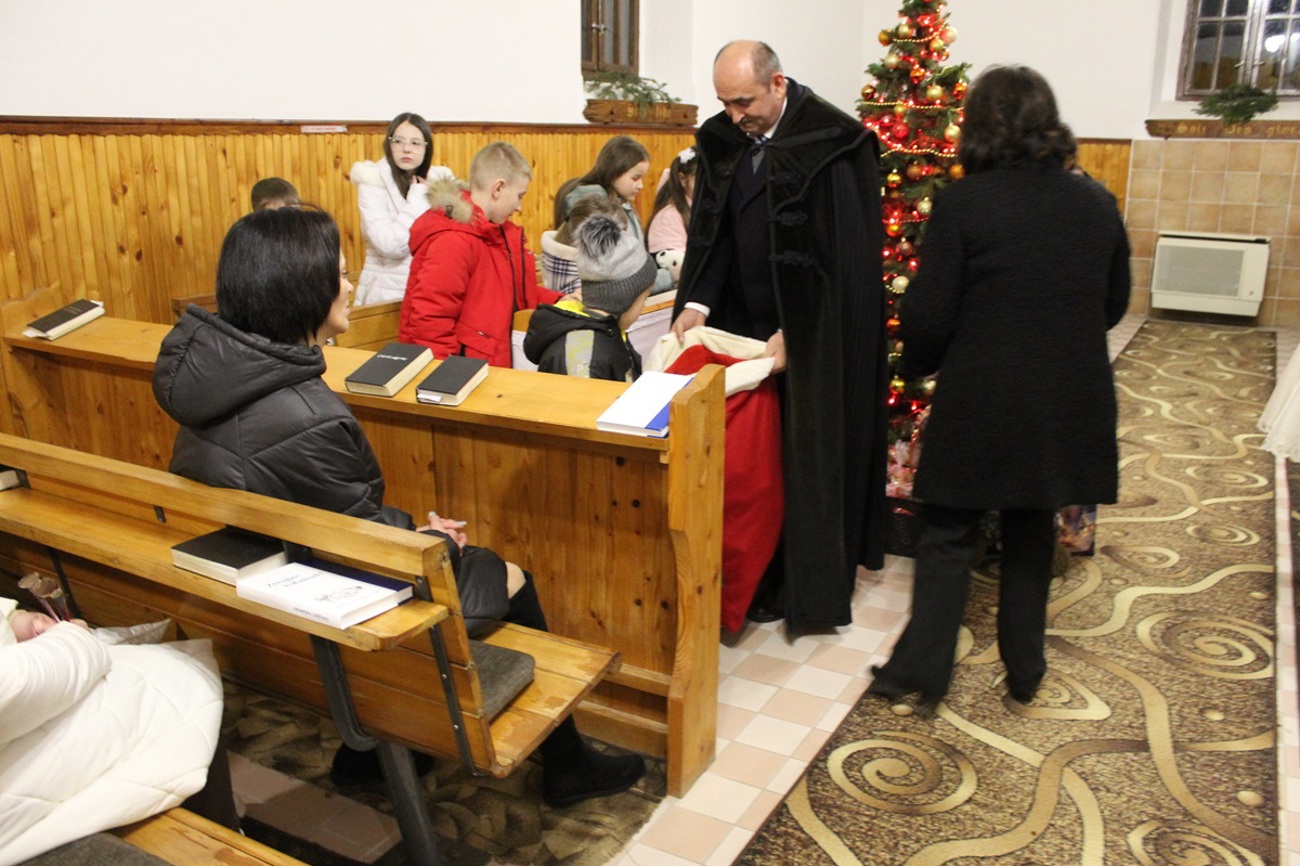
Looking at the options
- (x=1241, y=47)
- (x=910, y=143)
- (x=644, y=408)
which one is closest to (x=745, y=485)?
(x=644, y=408)

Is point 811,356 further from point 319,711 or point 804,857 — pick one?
point 319,711

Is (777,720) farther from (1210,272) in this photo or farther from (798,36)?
(798,36)

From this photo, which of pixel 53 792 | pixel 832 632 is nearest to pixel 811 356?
pixel 832 632

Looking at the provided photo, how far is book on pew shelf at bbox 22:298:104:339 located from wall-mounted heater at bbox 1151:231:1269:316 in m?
7.80

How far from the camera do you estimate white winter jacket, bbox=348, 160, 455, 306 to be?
476 centimetres

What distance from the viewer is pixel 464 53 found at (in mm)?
6035

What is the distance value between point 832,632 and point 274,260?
2.09 meters

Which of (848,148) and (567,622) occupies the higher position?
(848,148)

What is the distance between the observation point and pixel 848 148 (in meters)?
3.04

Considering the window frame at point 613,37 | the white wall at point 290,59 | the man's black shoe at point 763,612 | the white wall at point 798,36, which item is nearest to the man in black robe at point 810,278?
the man's black shoe at point 763,612

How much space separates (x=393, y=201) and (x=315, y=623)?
3.57 metres

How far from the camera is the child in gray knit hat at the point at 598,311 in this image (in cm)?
283

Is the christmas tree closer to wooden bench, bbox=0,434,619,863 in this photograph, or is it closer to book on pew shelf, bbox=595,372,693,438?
book on pew shelf, bbox=595,372,693,438

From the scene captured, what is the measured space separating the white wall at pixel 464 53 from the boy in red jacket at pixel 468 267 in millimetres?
1737
